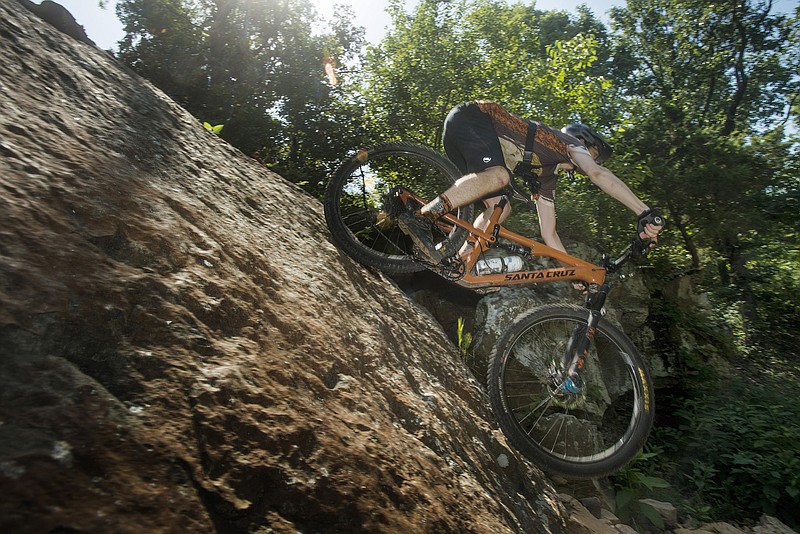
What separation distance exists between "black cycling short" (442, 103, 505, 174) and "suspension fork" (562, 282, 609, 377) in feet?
4.27

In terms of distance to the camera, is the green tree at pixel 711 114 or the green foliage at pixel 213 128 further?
the green tree at pixel 711 114

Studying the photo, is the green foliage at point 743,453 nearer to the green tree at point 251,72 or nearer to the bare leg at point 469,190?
the bare leg at point 469,190

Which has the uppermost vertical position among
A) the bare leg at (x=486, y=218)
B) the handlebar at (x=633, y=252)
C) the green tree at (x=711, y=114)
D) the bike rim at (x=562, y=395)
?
the green tree at (x=711, y=114)

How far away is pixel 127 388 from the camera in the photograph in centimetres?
153

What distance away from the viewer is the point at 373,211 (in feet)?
14.5

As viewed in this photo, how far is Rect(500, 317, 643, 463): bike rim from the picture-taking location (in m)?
3.58

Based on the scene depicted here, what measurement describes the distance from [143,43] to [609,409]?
13546 mm

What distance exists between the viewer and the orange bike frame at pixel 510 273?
3.82 metres

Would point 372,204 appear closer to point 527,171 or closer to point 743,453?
point 527,171

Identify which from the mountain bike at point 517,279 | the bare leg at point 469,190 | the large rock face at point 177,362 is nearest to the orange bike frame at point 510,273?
the mountain bike at point 517,279

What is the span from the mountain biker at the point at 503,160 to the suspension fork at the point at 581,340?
0.59 m

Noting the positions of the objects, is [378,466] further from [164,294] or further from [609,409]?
[609,409]

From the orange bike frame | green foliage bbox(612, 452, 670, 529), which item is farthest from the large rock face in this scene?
green foliage bbox(612, 452, 670, 529)

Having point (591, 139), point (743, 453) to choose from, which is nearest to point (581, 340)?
point (591, 139)
